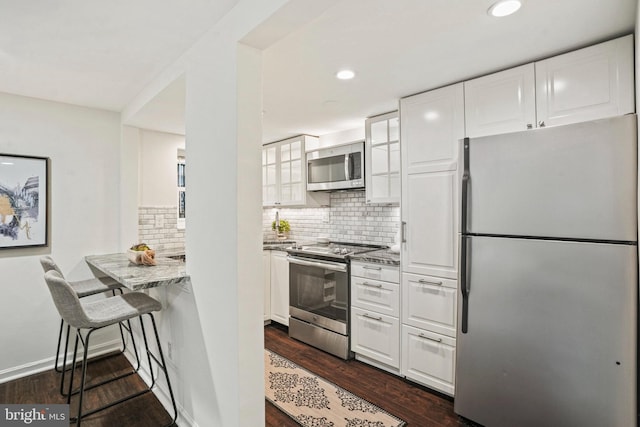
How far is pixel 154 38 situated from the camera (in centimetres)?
184

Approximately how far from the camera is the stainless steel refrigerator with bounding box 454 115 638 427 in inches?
61.1

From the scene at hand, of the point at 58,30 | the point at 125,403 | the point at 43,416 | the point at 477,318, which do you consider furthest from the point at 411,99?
the point at 43,416

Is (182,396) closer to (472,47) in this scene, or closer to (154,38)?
(154,38)

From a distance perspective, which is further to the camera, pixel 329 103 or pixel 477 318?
pixel 329 103

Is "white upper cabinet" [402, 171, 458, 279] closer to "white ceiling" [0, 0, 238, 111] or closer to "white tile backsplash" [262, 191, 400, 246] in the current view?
"white tile backsplash" [262, 191, 400, 246]

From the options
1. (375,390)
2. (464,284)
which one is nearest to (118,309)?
(375,390)

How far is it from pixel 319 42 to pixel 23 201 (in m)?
2.72

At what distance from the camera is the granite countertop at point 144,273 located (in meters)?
1.80

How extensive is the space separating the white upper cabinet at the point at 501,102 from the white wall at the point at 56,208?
3.19m

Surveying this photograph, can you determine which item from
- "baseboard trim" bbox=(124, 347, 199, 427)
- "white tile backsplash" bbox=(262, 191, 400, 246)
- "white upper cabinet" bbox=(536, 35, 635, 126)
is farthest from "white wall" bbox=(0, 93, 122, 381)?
"white upper cabinet" bbox=(536, 35, 635, 126)

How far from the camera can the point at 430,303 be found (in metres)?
2.46

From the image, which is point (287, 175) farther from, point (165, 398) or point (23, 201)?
point (165, 398)

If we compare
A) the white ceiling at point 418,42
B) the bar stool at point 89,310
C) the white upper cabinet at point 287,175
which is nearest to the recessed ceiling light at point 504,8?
the white ceiling at point 418,42

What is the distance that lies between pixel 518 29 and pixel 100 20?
2137 millimetres
